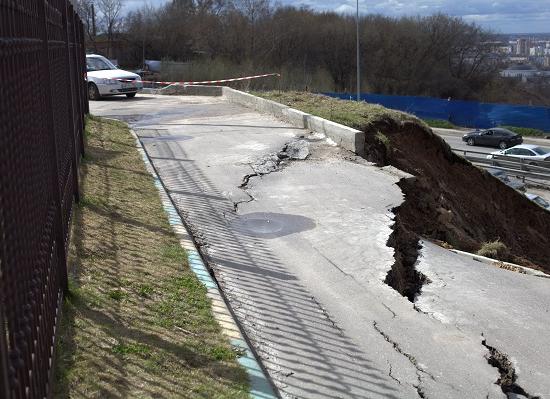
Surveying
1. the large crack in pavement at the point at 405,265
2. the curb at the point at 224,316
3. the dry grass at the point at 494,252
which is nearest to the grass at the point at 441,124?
the dry grass at the point at 494,252

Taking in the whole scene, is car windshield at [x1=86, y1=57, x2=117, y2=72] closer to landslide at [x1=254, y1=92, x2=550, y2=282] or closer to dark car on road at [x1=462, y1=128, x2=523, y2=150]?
landslide at [x1=254, y1=92, x2=550, y2=282]

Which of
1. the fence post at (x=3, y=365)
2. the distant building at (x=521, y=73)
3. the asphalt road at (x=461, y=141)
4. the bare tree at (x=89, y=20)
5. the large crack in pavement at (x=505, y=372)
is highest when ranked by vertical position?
the bare tree at (x=89, y=20)

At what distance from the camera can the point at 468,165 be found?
1582 cm

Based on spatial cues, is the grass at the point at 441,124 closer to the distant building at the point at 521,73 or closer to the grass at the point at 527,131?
the grass at the point at 527,131

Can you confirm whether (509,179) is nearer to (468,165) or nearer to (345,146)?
(468,165)

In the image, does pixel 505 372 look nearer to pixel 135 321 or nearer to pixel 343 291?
pixel 343 291

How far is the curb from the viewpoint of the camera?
13.8 feet

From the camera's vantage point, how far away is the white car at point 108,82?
2316cm

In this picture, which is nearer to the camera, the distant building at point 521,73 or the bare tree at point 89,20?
the bare tree at point 89,20

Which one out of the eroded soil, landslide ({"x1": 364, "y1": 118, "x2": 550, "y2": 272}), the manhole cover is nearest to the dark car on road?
the eroded soil

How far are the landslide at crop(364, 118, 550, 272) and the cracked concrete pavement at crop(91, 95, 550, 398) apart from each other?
0.87 meters

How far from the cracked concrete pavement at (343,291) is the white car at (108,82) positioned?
12.4m

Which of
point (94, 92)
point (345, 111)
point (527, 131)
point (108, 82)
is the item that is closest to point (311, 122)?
point (345, 111)

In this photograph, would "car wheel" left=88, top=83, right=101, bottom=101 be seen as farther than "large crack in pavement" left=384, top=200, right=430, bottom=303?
Yes
